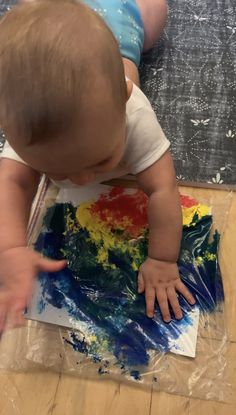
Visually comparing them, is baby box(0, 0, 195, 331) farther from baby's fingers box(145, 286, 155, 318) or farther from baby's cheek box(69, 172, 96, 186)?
baby's fingers box(145, 286, 155, 318)

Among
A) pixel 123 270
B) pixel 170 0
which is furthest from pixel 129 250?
pixel 170 0

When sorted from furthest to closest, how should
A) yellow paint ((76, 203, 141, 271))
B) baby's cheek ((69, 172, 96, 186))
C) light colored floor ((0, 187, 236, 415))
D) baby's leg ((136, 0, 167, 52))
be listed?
baby's leg ((136, 0, 167, 52)), yellow paint ((76, 203, 141, 271)), light colored floor ((0, 187, 236, 415)), baby's cheek ((69, 172, 96, 186))

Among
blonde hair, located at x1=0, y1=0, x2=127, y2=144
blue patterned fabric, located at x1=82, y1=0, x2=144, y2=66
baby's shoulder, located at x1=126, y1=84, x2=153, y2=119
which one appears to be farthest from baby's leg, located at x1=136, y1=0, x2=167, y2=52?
blonde hair, located at x1=0, y1=0, x2=127, y2=144

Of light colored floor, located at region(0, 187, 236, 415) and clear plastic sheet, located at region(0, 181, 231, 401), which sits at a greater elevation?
clear plastic sheet, located at region(0, 181, 231, 401)

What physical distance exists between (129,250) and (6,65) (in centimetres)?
40

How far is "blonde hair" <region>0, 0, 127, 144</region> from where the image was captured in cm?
50

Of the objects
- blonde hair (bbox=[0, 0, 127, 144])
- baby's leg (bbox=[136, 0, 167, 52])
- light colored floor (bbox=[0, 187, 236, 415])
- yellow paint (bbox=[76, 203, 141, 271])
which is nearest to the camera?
blonde hair (bbox=[0, 0, 127, 144])

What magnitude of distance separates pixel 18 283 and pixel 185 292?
0.30m

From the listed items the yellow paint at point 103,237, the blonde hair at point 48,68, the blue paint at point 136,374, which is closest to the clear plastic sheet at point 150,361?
the blue paint at point 136,374

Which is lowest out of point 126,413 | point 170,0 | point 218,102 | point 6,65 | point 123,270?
point 126,413

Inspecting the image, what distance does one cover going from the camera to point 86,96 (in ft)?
1.70

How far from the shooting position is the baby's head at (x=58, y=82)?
1.65ft

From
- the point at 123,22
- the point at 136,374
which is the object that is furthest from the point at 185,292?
the point at 123,22

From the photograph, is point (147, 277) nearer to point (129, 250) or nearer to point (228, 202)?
point (129, 250)
